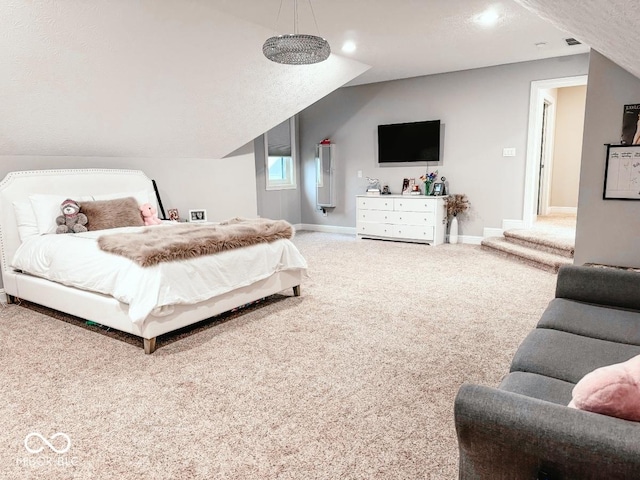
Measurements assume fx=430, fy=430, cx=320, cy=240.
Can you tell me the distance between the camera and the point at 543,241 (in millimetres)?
5238

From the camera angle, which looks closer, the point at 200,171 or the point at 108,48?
the point at 108,48

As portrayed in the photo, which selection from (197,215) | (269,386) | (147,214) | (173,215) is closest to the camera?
(269,386)

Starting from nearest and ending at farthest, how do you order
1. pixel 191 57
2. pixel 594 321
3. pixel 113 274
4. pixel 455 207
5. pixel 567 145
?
1. pixel 594 321
2. pixel 113 274
3. pixel 191 57
4. pixel 455 207
5. pixel 567 145

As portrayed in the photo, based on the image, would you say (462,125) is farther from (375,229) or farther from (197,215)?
(197,215)

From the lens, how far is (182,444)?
1.87m

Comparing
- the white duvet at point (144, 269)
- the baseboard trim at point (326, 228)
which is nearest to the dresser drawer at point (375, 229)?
the baseboard trim at point (326, 228)

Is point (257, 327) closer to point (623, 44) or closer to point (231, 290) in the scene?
point (231, 290)

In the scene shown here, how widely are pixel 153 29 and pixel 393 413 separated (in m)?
3.41

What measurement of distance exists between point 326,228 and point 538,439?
23.7 ft

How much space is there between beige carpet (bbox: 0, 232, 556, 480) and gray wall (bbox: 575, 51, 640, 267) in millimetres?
702

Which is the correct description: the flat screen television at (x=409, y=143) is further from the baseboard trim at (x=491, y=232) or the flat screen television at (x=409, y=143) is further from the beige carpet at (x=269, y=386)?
the beige carpet at (x=269, y=386)

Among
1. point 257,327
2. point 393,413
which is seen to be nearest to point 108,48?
point 257,327

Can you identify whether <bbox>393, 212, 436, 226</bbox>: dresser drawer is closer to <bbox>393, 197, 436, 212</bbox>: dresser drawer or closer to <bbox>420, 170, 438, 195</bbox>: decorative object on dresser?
<bbox>393, 197, 436, 212</bbox>: dresser drawer

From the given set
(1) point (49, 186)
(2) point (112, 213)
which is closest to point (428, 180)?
(2) point (112, 213)
